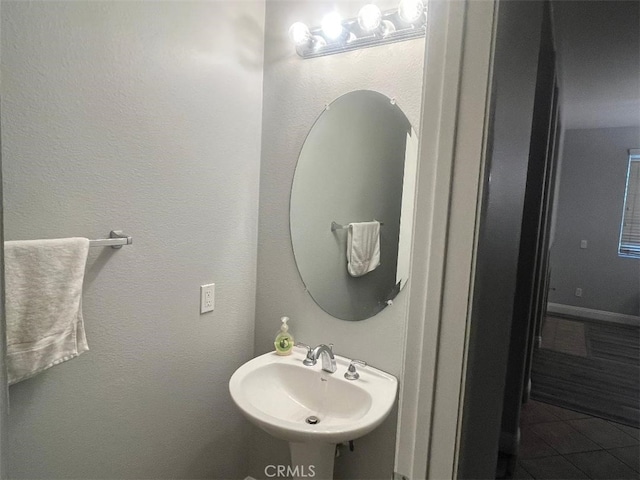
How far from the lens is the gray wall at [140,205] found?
38.5 inches

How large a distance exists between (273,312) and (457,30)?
1.41m

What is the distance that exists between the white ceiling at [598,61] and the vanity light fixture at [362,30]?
0.89 meters

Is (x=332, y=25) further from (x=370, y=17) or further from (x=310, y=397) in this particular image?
(x=310, y=397)

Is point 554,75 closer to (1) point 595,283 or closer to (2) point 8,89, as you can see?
(1) point 595,283

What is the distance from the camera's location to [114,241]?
111 cm

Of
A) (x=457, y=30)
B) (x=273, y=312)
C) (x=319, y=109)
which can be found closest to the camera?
(x=457, y=30)

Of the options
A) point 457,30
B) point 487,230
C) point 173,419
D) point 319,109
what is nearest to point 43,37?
point 319,109

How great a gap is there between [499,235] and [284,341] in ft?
3.96

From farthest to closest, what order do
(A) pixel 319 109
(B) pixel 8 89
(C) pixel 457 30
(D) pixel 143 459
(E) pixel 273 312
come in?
(E) pixel 273 312
(A) pixel 319 109
(D) pixel 143 459
(B) pixel 8 89
(C) pixel 457 30

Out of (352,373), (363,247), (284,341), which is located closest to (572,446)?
(352,373)

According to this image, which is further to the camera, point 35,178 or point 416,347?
point 35,178

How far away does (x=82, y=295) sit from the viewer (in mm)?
Answer: 1090

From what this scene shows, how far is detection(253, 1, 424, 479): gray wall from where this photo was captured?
135 centimetres

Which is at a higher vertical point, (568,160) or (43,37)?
(43,37)
